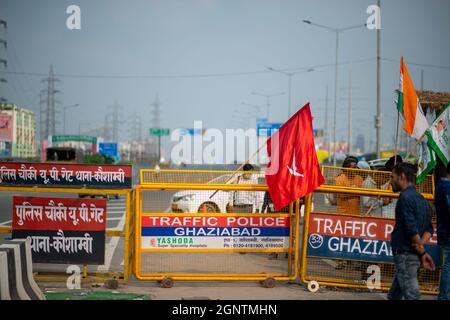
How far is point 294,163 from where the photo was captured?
8094 millimetres

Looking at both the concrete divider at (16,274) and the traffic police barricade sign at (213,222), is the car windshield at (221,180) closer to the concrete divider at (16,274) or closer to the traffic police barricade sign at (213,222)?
the traffic police barricade sign at (213,222)

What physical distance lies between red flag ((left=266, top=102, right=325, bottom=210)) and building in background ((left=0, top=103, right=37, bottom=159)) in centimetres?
7144

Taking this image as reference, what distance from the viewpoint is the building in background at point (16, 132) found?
253ft

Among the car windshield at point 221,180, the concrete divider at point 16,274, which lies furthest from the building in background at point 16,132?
the concrete divider at point 16,274

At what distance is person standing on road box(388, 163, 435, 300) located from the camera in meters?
5.61

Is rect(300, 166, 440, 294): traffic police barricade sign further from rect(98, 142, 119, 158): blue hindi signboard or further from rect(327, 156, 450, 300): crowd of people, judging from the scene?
rect(98, 142, 119, 158): blue hindi signboard

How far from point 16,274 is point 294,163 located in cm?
425

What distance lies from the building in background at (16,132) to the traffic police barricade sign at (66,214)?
70.2 m

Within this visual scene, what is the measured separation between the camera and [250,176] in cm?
837

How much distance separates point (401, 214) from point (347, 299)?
2317 mm

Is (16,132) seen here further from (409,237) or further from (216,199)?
(409,237)

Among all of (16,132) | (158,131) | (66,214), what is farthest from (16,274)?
(16,132)

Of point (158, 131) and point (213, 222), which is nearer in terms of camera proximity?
point (213, 222)

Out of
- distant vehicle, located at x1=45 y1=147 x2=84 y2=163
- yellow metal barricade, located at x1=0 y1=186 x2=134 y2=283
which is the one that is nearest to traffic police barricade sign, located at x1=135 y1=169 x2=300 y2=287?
yellow metal barricade, located at x1=0 y1=186 x2=134 y2=283
